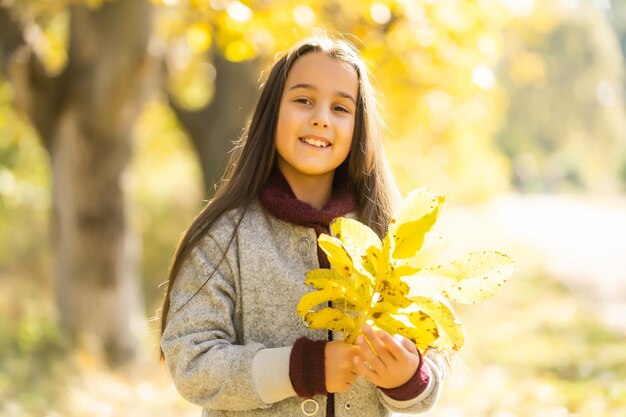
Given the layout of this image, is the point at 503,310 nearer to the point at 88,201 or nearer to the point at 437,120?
the point at 437,120

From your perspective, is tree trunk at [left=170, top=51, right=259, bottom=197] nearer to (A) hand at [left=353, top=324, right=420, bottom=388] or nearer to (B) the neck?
(B) the neck

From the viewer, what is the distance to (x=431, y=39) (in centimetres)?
539

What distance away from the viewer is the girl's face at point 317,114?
6.86ft

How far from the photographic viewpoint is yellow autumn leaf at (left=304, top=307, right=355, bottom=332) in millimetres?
1771

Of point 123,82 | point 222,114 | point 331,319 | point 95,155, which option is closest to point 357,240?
point 331,319

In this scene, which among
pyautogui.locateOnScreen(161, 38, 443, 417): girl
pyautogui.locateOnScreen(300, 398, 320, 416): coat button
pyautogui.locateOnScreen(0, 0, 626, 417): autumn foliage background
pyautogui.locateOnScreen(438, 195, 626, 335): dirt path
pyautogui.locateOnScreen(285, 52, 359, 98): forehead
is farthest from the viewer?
pyautogui.locateOnScreen(438, 195, 626, 335): dirt path

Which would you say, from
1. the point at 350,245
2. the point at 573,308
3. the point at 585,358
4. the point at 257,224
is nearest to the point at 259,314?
the point at 257,224

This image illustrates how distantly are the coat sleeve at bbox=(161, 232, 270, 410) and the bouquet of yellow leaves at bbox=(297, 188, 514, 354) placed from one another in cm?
35

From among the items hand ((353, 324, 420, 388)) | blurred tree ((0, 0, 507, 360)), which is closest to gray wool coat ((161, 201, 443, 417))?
hand ((353, 324, 420, 388))

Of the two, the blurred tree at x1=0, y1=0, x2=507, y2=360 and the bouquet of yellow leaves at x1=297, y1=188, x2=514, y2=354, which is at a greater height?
the blurred tree at x1=0, y1=0, x2=507, y2=360

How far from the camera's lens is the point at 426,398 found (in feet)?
6.27

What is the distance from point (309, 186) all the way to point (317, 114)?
21cm

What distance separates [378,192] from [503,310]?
9.17 meters

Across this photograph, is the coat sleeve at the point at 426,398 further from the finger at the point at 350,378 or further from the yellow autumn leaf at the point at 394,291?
the yellow autumn leaf at the point at 394,291
